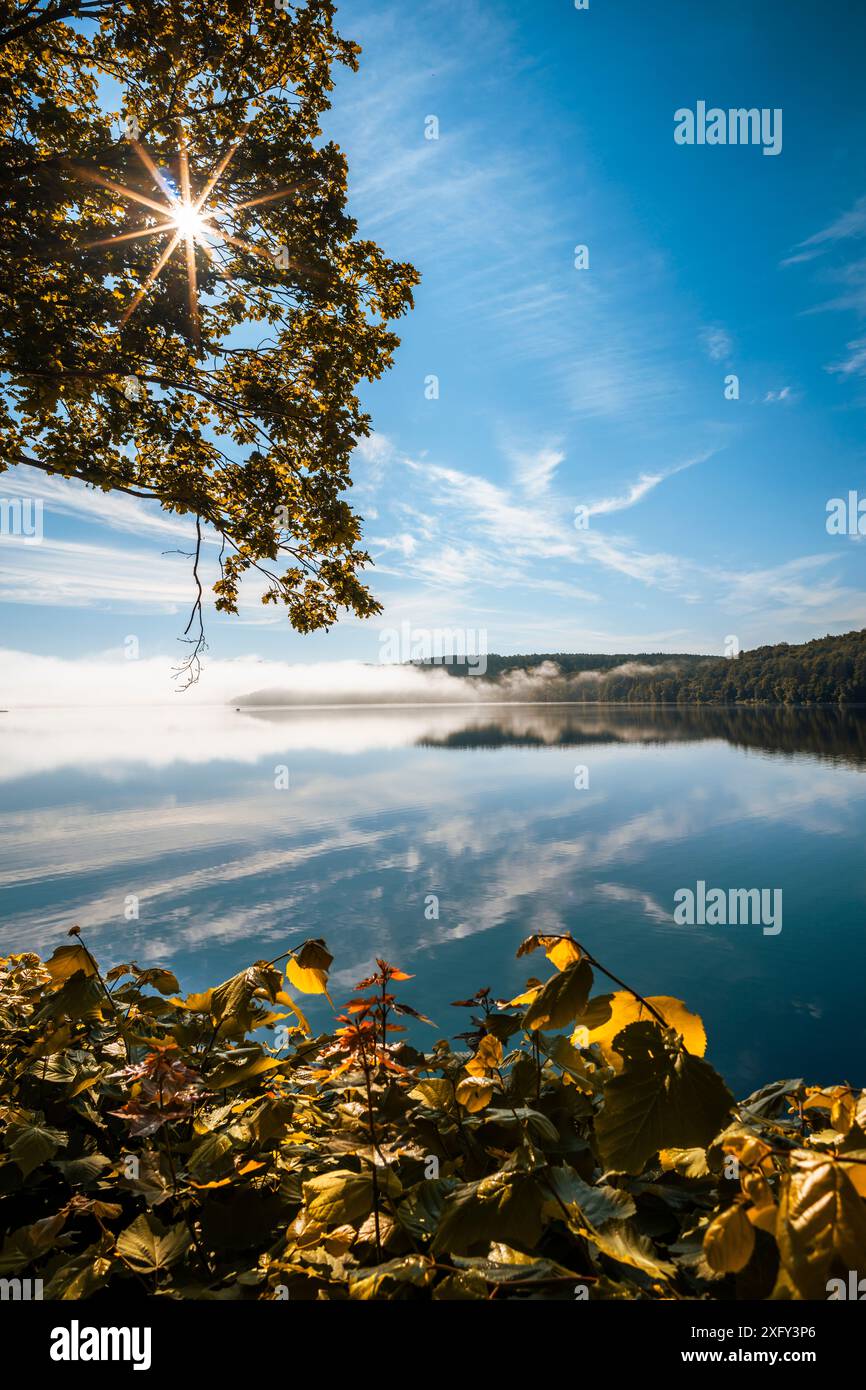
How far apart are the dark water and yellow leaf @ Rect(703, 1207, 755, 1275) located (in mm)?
9284

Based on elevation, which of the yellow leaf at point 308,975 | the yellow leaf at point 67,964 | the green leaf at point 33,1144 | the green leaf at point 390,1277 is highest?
the yellow leaf at point 308,975

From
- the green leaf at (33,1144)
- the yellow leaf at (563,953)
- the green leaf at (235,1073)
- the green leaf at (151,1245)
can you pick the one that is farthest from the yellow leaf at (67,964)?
the yellow leaf at (563,953)

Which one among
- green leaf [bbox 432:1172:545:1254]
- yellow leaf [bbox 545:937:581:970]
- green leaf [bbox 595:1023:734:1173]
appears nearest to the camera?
green leaf [bbox 595:1023:734:1173]

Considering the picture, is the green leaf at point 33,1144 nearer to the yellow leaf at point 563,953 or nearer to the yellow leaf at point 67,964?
the yellow leaf at point 67,964

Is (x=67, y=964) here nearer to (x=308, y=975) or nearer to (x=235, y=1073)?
(x=235, y=1073)

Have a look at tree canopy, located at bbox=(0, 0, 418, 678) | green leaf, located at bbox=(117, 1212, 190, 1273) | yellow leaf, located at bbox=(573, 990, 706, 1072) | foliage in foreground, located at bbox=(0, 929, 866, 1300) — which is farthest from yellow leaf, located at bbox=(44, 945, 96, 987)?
tree canopy, located at bbox=(0, 0, 418, 678)

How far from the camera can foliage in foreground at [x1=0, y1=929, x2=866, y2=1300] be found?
1.07 m

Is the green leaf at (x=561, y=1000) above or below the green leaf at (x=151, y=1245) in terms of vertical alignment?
above

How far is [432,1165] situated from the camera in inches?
64.0

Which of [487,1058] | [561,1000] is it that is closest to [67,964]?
[487,1058]

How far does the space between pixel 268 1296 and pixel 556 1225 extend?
0.73m

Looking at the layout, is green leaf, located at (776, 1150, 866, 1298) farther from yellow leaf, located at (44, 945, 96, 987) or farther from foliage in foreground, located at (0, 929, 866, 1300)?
yellow leaf, located at (44, 945, 96, 987)

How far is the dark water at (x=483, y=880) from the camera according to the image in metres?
13.0

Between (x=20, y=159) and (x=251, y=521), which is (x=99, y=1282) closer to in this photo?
(x=251, y=521)
